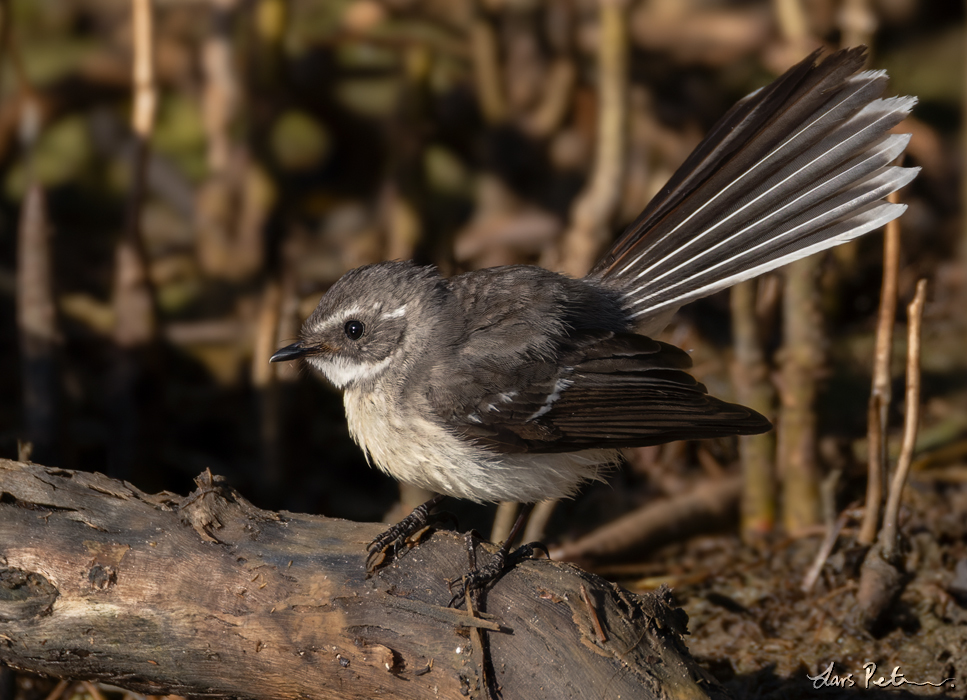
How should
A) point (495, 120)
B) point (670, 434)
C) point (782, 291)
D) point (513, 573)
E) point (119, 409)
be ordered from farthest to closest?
point (495, 120) → point (119, 409) → point (782, 291) → point (670, 434) → point (513, 573)

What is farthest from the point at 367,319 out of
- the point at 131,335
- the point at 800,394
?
the point at 131,335

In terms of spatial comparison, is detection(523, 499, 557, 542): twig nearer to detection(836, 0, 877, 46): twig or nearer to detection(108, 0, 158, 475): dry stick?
detection(108, 0, 158, 475): dry stick

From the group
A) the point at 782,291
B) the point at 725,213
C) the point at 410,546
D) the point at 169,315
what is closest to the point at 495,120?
the point at 169,315

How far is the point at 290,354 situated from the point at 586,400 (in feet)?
4.33

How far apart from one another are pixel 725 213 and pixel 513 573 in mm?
1753

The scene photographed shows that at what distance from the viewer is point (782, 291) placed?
476 cm

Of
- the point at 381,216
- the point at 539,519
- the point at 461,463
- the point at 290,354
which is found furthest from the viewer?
the point at 381,216

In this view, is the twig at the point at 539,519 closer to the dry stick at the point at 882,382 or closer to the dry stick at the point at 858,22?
the dry stick at the point at 882,382

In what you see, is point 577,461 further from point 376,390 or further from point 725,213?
point 725,213

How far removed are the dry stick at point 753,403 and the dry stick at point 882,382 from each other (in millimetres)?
765

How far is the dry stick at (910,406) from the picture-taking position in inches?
136

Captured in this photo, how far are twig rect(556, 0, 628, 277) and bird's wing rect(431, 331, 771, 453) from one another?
2158 mm

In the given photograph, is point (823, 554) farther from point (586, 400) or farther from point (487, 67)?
point (487, 67)

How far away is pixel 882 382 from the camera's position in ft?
12.0
